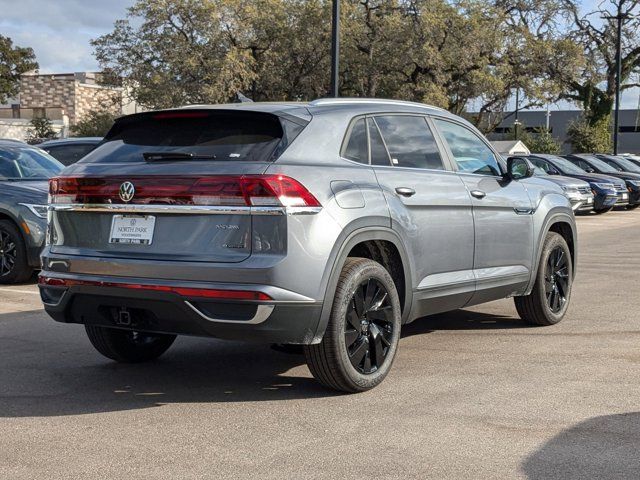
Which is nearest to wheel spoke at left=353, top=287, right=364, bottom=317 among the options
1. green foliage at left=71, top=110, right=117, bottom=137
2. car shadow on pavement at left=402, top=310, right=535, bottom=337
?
car shadow on pavement at left=402, top=310, right=535, bottom=337

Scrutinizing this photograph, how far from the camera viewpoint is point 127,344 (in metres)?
6.50

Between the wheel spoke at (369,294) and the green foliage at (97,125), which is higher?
the green foliage at (97,125)

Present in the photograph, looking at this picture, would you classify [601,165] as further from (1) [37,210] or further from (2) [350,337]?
(2) [350,337]

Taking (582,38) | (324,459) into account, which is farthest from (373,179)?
(582,38)

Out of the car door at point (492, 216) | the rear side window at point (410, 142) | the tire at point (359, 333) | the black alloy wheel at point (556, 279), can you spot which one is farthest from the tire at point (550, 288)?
the tire at point (359, 333)

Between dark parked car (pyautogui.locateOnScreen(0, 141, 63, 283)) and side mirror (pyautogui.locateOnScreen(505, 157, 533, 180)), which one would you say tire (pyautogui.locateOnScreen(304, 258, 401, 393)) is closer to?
side mirror (pyautogui.locateOnScreen(505, 157, 533, 180))

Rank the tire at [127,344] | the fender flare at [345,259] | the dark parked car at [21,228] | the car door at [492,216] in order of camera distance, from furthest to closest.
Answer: the dark parked car at [21,228]
the car door at [492,216]
the tire at [127,344]
the fender flare at [345,259]

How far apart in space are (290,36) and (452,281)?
40.8m

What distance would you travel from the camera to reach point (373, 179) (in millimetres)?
5723

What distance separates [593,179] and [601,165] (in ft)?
11.0

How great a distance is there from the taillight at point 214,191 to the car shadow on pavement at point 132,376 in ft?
3.98

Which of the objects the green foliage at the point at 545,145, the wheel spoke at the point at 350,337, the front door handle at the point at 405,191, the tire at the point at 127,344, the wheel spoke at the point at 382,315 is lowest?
the tire at the point at 127,344

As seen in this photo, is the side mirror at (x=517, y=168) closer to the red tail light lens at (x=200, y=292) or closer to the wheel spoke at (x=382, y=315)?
the wheel spoke at (x=382, y=315)

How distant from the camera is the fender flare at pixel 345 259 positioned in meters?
5.20
